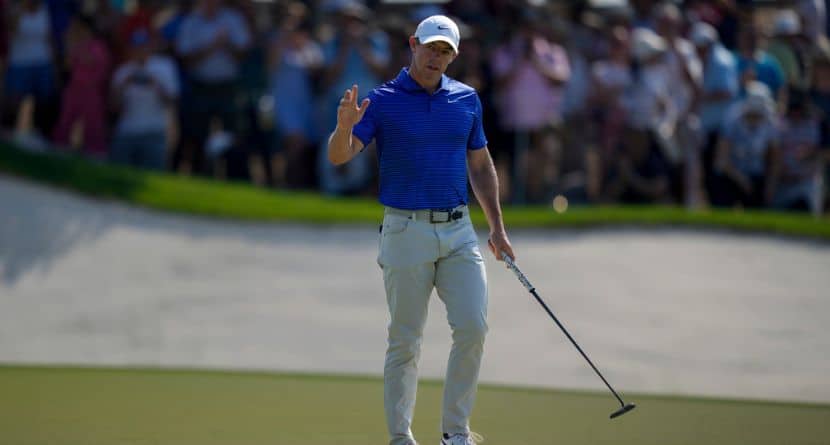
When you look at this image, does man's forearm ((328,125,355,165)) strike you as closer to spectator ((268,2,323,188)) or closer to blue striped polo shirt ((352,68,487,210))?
blue striped polo shirt ((352,68,487,210))

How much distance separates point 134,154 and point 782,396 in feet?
19.8

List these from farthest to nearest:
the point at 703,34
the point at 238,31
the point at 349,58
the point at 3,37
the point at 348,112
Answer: the point at 3,37
the point at 238,31
the point at 703,34
the point at 349,58
the point at 348,112

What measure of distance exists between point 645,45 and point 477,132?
20.1ft

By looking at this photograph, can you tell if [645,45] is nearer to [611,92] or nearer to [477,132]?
[611,92]

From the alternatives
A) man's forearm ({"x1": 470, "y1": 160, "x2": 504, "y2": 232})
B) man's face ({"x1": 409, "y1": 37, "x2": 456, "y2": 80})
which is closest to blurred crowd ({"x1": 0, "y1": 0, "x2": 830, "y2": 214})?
man's forearm ({"x1": 470, "y1": 160, "x2": 504, "y2": 232})

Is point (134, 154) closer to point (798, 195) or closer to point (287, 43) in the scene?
point (287, 43)

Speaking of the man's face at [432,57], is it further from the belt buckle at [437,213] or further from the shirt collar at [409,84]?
the belt buckle at [437,213]

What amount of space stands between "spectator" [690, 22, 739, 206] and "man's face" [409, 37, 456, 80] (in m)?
6.47

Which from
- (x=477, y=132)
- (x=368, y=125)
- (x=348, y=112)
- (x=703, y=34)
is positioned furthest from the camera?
(x=703, y=34)

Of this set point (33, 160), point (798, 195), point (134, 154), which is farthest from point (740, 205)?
point (33, 160)

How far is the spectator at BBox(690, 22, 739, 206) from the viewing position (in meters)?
11.8

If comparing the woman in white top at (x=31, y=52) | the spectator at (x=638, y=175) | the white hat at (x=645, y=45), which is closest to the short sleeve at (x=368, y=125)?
the white hat at (x=645, y=45)

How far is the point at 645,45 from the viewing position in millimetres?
11891

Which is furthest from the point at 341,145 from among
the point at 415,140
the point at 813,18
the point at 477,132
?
the point at 813,18
